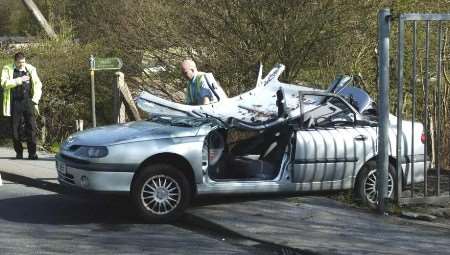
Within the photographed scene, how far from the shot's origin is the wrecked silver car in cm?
809

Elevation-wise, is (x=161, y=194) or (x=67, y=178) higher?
(x=67, y=178)

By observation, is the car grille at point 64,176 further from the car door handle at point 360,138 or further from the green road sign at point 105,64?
the green road sign at point 105,64

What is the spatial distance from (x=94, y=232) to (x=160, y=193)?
82cm

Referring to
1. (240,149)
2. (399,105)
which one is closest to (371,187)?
(399,105)

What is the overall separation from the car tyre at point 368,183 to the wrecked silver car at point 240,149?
12mm

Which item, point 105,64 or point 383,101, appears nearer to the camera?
point 383,101

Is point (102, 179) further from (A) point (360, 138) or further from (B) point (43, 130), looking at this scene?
(B) point (43, 130)

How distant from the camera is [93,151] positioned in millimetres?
8070

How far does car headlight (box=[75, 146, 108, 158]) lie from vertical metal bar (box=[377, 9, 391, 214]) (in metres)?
A: 2.95

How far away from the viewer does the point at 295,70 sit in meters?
14.0

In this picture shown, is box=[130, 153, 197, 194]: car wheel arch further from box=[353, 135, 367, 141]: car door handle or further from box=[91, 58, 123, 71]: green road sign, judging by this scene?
box=[91, 58, 123, 71]: green road sign

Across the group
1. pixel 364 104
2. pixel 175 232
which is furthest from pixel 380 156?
pixel 175 232

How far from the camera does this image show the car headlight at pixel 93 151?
7980mm

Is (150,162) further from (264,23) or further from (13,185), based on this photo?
(264,23)
